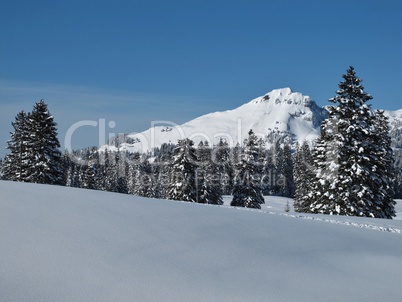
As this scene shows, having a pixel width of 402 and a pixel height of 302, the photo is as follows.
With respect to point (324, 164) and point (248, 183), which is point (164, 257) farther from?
point (248, 183)

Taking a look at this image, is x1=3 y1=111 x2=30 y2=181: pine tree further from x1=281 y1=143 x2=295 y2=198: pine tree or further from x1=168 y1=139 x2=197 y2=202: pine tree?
x1=281 y1=143 x2=295 y2=198: pine tree

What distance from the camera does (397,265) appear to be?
746 centimetres

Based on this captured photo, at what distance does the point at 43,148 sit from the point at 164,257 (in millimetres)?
31153

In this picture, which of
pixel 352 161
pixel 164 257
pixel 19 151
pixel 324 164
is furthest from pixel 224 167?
pixel 164 257

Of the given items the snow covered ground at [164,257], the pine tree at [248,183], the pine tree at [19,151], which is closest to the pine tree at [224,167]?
the pine tree at [248,183]

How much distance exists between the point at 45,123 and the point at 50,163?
3.89 m

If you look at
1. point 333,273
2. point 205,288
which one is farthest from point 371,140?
point 205,288

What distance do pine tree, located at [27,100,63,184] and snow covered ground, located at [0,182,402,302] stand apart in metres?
26.2

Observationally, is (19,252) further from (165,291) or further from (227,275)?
(227,275)

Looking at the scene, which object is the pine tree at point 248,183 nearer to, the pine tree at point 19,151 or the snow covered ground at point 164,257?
the pine tree at point 19,151

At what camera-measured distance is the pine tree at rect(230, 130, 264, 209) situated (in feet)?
131

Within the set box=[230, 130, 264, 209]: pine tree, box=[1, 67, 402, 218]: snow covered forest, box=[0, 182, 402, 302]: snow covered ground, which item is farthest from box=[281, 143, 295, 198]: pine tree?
box=[0, 182, 402, 302]: snow covered ground

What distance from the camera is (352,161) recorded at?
2477cm

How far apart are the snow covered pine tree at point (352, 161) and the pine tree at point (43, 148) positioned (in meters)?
23.6
